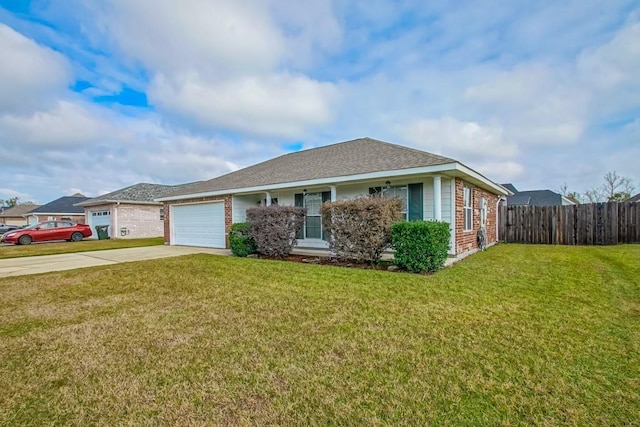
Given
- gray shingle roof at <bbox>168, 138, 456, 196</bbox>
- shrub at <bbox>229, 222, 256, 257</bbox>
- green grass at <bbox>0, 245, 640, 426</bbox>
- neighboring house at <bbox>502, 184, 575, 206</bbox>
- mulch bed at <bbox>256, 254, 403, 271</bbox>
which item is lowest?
mulch bed at <bbox>256, 254, 403, 271</bbox>

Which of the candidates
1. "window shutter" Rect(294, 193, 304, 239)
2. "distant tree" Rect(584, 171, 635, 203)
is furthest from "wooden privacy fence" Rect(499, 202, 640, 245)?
"distant tree" Rect(584, 171, 635, 203)

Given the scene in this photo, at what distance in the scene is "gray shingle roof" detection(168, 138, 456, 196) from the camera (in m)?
9.49

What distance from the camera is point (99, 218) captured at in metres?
23.1

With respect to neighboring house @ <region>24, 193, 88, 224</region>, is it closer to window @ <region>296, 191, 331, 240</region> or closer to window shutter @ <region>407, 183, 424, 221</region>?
window @ <region>296, 191, 331, 240</region>

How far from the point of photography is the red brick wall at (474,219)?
9.45 metres

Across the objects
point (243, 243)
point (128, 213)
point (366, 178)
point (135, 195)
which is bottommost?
point (243, 243)

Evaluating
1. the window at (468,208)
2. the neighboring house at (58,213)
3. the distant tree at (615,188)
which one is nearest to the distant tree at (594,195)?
the distant tree at (615,188)

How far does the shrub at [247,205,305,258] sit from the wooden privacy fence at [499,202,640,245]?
1123 centimetres

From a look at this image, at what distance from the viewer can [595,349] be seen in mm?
3045

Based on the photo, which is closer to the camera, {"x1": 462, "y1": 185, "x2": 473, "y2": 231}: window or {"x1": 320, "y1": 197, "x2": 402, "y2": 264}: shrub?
{"x1": 320, "y1": 197, "x2": 402, "y2": 264}: shrub

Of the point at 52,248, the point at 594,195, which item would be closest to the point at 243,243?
the point at 52,248

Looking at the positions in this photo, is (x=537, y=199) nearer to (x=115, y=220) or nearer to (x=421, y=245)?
(x=421, y=245)

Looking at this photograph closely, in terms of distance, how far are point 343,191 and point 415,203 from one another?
9.03 feet

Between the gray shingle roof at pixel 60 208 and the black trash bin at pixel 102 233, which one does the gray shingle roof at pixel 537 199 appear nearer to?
the black trash bin at pixel 102 233
